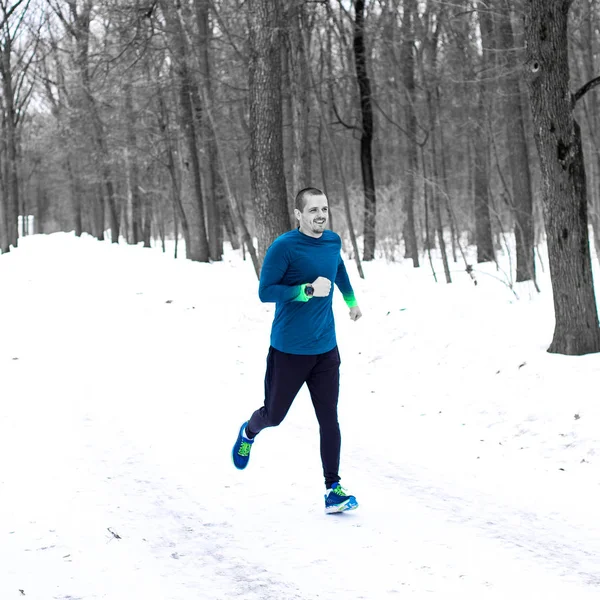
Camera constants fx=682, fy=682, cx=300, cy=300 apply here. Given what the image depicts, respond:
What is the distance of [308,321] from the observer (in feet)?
14.2

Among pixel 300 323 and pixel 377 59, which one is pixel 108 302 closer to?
pixel 300 323

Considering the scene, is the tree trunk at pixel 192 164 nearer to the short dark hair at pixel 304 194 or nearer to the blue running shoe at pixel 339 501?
the short dark hair at pixel 304 194

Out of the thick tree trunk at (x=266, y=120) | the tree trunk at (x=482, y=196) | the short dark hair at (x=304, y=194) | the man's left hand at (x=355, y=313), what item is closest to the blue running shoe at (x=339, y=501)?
the man's left hand at (x=355, y=313)

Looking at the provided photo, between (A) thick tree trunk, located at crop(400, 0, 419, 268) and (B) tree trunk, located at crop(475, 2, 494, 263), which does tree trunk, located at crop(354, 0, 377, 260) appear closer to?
(A) thick tree trunk, located at crop(400, 0, 419, 268)

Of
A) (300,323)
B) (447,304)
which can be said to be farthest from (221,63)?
(300,323)

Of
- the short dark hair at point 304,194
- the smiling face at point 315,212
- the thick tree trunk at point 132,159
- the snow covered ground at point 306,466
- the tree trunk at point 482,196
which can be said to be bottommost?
the snow covered ground at point 306,466

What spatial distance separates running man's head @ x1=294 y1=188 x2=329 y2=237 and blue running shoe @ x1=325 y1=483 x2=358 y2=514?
5.42 feet

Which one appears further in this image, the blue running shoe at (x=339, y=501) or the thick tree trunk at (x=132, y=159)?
the thick tree trunk at (x=132, y=159)

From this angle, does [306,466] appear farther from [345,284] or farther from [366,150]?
[366,150]

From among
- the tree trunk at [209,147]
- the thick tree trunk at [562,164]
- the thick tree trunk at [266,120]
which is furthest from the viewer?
the tree trunk at [209,147]

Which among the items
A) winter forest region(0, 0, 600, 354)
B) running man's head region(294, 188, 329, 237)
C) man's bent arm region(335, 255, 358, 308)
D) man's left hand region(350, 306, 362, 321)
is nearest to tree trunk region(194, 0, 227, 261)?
winter forest region(0, 0, 600, 354)

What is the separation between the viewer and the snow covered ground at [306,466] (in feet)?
11.5

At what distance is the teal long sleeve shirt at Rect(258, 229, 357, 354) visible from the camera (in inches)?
168

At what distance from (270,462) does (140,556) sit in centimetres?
185
